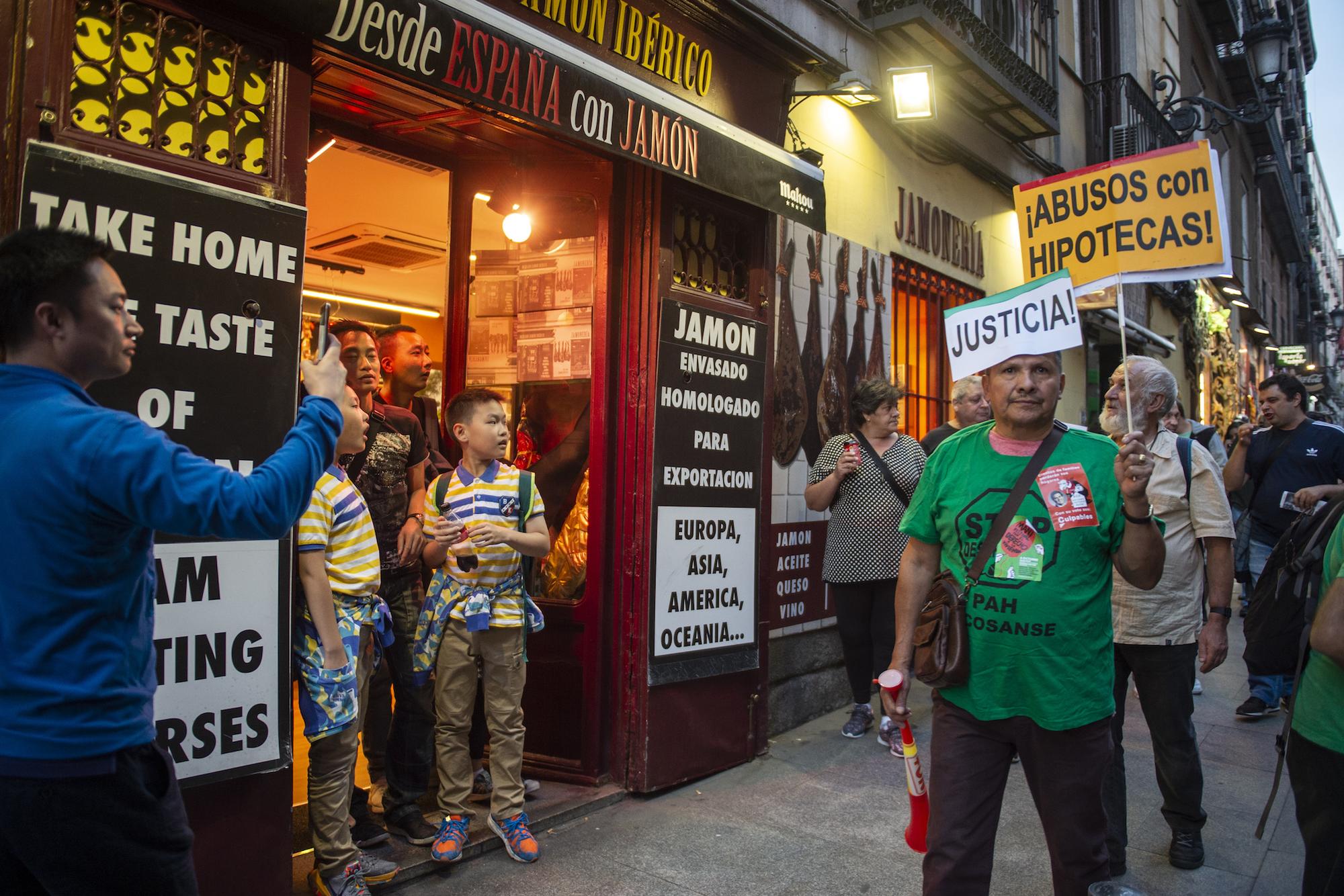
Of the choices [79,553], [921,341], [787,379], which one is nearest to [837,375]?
[787,379]

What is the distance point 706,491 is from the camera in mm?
5145

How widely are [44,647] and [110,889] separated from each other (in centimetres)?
49

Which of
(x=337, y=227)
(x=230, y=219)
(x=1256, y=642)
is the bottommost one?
(x=1256, y=642)

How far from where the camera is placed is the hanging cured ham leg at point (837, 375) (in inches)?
266

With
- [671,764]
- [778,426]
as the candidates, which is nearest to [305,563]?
[671,764]

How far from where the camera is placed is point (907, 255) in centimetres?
804

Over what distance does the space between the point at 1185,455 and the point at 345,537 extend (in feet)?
11.4

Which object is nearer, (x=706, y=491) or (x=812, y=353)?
(x=706, y=491)

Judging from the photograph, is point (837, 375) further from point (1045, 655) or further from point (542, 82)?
point (1045, 655)

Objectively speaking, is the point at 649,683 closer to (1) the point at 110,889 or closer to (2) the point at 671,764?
(2) the point at 671,764

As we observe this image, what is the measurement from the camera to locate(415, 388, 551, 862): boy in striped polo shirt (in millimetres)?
3992

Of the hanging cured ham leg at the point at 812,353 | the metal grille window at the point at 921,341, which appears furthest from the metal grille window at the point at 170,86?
the metal grille window at the point at 921,341

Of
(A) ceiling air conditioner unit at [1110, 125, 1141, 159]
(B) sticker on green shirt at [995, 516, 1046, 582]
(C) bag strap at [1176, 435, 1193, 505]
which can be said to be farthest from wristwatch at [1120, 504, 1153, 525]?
(A) ceiling air conditioner unit at [1110, 125, 1141, 159]

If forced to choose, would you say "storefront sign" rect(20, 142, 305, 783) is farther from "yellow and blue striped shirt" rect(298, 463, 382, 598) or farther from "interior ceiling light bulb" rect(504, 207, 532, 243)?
"interior ceiling light bulb" rect(504, 207, 532, 243)
